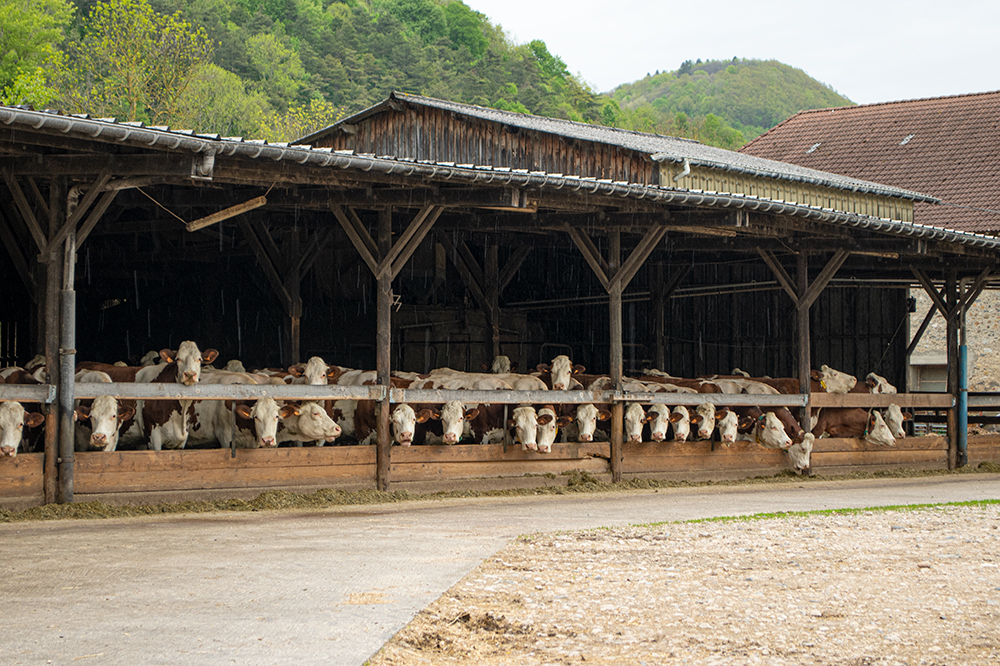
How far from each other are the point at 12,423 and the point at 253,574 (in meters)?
4.15

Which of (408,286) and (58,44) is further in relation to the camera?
(58,44)

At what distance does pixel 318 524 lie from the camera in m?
9.01

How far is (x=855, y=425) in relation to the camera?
1582 cm

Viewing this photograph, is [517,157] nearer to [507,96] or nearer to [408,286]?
[408,286]

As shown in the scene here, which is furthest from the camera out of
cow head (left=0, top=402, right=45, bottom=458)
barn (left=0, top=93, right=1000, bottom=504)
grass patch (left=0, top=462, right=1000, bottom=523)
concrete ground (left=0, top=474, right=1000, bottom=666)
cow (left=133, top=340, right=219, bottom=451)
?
cow (left=133, top=340, right=219, bottom=451)

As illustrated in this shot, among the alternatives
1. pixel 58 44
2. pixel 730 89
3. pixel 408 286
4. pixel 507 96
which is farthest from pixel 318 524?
pixel 730 89

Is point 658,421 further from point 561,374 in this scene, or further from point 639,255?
point 639,255

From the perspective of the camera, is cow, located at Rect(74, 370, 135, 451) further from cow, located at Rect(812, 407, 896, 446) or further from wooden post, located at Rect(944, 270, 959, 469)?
wooden post, located at Rect(944, 270, 959, 469)

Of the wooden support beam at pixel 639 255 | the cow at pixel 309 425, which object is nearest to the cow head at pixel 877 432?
the wooden support beam at pixel 639 255

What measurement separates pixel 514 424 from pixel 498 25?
89.6 m

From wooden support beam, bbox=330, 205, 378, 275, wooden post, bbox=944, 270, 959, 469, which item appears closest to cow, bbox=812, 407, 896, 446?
wooden post, bbox=944, 270, 959, 469

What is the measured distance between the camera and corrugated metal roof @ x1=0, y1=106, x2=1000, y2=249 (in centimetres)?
817

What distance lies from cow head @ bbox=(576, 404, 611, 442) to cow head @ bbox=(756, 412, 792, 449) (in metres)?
2.66

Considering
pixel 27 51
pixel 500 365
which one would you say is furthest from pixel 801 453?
pixel 27 51
